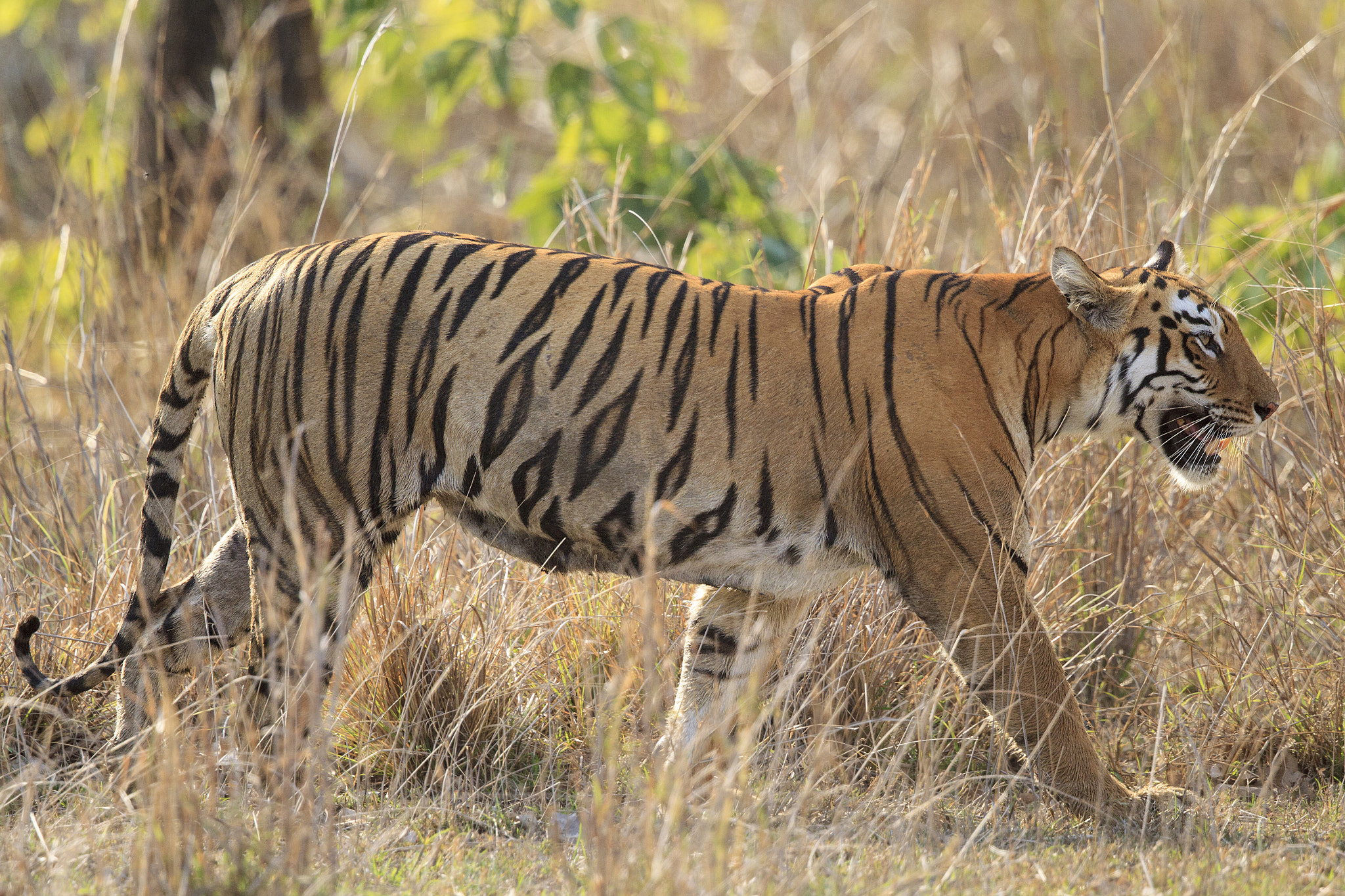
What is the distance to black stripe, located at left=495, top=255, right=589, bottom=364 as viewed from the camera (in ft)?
10.6

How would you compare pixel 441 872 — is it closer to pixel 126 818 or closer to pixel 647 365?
pixel 126 818

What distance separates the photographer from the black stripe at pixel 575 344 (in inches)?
128

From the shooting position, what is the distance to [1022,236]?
14.5 ft

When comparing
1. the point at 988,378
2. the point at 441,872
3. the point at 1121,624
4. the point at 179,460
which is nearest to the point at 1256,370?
the point at 988,378

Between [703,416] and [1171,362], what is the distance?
1247mm

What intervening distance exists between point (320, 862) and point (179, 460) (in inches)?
54.8

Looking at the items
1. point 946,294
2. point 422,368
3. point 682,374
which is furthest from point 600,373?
point 946,294

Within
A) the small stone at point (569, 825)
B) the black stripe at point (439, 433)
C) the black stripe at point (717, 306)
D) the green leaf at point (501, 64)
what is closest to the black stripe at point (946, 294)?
the black stripe at point (717, 306)

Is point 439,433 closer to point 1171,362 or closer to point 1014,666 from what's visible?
point 1014,666

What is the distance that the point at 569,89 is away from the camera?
6.86 m

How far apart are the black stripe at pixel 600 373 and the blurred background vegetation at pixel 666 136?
113 cm

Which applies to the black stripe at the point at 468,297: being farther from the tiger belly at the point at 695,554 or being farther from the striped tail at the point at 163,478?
the striped tail at the point at 163,478

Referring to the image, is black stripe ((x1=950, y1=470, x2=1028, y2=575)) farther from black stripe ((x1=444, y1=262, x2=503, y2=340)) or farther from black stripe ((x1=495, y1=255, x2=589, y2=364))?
black stripe ((x1=444, y1=262, x2=503, y2=340))

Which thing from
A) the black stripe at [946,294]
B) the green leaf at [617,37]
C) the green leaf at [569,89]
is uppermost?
the green leaf at [617,37]
